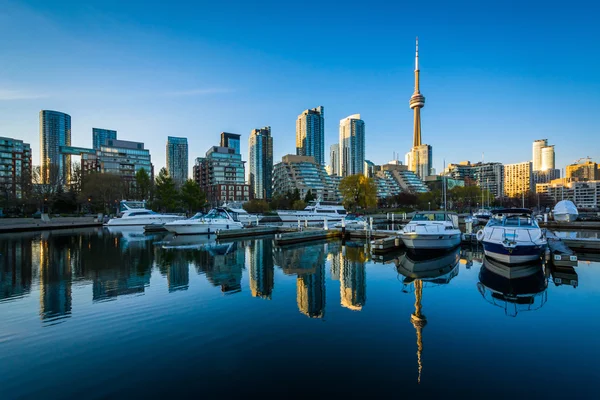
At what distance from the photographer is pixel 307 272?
53.8 ft

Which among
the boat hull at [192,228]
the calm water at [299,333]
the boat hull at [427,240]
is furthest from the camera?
the boat hull at [192,228]

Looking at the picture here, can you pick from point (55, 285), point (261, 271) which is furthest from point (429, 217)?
point (55, 285)

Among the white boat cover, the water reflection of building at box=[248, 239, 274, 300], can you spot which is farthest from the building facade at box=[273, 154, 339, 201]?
the water reflection of building at box=[248, 239, 274, 300]

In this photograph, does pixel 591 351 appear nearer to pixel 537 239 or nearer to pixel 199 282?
pixel 537 239

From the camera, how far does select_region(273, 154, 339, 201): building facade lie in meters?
132

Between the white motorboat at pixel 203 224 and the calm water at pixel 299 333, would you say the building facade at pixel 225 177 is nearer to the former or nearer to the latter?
the white motorboat at pixel 203 224

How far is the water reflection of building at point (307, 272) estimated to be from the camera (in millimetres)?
10891

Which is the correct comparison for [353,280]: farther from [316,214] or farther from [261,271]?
[316,214]

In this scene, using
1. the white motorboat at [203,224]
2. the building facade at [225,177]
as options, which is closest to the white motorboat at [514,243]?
the white motorboat at [203,224]

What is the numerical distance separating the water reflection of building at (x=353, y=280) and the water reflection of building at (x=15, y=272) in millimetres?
11975

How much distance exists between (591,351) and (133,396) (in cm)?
973

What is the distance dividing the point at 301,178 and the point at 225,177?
3073 cm


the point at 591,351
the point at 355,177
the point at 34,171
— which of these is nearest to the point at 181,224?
the point at 591,351

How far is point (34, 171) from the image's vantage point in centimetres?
6088
